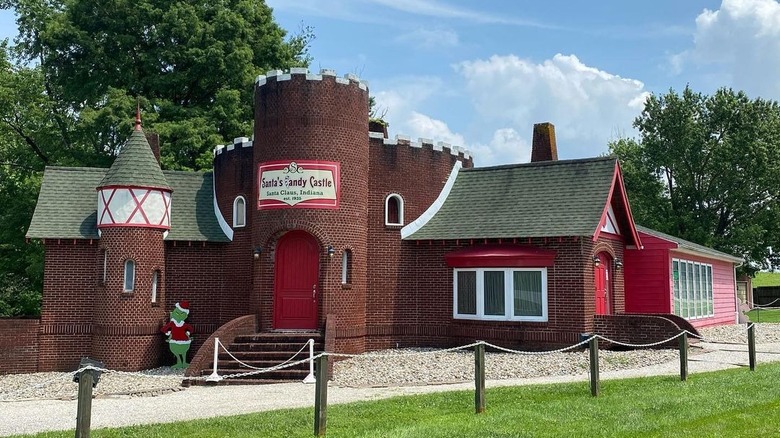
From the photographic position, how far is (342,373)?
15453 mm

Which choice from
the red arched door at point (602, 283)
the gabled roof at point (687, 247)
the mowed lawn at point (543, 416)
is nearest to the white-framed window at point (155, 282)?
the mowed lawn at point (543, 416)

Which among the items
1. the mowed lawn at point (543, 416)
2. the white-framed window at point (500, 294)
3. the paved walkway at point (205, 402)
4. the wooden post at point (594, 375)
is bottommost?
the paved walkway at point (205, 402)

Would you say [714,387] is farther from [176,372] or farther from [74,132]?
[74,132]

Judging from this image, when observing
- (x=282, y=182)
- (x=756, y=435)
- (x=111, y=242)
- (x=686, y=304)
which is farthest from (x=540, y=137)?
(x=756, y=435)

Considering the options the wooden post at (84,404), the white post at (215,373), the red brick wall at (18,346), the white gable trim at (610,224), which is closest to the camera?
the wooden post at (84,404)

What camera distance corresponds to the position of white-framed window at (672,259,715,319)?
23.4 meters

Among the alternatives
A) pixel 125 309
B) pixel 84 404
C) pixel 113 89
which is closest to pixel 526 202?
pixel 125 309

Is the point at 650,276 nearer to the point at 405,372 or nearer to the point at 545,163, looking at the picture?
the point at 545,163

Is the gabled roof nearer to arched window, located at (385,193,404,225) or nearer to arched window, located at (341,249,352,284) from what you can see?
arched window, located at (385,193,404,225)

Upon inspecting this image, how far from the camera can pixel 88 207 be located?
794 inches

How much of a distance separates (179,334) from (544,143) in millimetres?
13208

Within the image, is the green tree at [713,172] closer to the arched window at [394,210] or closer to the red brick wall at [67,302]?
the arched window at [394,210]

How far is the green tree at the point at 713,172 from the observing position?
4003 cm

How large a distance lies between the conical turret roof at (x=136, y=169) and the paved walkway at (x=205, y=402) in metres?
6.52
